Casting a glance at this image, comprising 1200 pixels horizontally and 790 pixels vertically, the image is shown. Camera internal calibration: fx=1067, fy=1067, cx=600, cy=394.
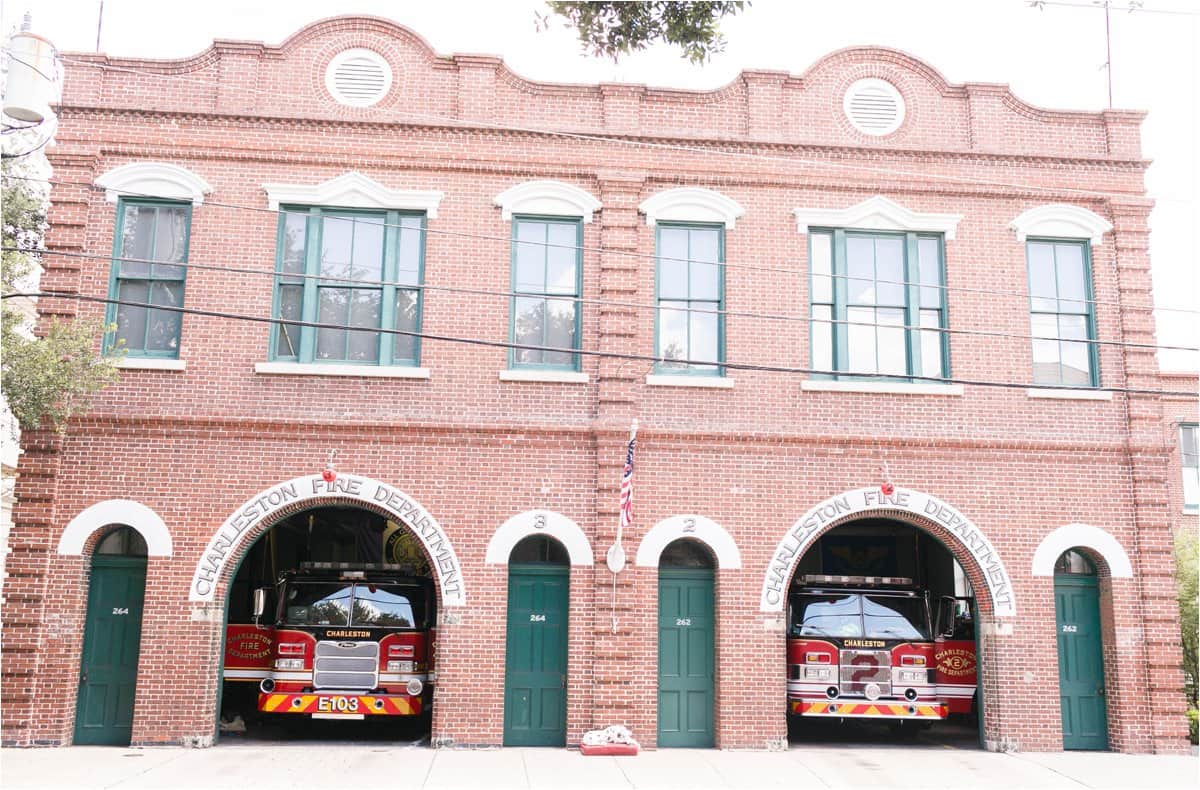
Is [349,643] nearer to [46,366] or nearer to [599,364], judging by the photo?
[599,364]

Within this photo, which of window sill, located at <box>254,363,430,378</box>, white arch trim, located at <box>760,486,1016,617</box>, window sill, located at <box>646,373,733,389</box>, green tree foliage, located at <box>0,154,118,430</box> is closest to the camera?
green tree foliage, located at <box>0,154,118,430</box>

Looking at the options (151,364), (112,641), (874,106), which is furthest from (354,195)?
(874,106)

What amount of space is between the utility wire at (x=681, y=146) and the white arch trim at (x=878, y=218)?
1.81ft

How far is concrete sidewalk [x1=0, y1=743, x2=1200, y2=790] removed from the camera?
39.3 feet

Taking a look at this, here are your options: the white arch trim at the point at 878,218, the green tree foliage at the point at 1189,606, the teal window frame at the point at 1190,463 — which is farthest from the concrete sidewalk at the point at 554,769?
the teal window frame at the point at 1190,463

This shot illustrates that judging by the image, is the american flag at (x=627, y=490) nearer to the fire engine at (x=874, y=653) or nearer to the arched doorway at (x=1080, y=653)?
the fire engine at (x=874, y=653)

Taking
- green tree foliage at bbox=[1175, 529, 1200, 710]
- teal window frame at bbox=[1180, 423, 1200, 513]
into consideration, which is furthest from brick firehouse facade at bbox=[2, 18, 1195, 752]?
teal window frame at bbox=[1180, 423, 1200, 513]

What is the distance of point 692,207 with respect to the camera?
1560 cm

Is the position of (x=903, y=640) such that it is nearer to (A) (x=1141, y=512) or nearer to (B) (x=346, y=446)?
(A) (x=1141, y=512)

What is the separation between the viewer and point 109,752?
13430 mm

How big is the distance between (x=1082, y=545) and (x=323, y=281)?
11382mm

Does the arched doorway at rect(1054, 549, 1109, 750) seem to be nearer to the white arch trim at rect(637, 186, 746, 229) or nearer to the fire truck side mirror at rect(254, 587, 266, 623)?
the white arch trim at rect(637, 186, 746, 229)

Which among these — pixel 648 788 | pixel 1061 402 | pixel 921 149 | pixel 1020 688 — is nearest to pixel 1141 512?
pixel 1061 402

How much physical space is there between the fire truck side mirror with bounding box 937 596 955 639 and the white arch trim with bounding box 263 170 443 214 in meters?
9.66
